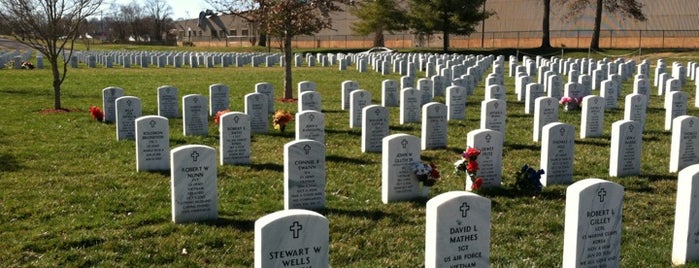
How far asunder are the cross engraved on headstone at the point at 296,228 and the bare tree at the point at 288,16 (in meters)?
14.9

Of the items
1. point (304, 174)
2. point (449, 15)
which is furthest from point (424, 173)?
point (449, 15)

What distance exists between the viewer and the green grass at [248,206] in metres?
6.73

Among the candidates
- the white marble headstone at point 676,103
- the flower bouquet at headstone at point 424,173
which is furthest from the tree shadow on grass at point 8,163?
the white marble headstone at point 676,103

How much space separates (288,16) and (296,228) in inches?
591

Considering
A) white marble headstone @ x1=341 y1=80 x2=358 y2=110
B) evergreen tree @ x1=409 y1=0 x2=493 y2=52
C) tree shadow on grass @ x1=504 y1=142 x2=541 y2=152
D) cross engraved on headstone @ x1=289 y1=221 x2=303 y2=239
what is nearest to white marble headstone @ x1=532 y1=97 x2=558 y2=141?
tree shadow on grass @ x1=504 y1=142 x2=541 y2=152

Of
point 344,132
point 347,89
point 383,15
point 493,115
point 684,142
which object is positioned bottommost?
point 344,132

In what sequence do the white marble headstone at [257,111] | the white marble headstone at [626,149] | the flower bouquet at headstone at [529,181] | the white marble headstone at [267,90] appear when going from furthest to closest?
the white marble headstone at [267,90] → the white marble headstone at [257,111] → the white marble headstone at [626,149] → the flower bouquet at headstone at [529,181]

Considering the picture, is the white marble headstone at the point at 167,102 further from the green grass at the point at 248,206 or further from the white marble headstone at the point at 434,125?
the white marble headstone at the point at 434,125

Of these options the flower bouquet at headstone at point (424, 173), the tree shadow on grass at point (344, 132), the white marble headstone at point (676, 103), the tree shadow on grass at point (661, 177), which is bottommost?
the tree shadow on grass at point (661, 177)

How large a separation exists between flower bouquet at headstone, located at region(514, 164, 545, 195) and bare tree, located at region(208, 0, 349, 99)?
11284 mm

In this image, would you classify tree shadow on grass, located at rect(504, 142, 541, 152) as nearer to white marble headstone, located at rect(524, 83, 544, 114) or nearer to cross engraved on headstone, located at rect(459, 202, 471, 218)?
white marble headstone, located at rect(524, 83, 544, 114)

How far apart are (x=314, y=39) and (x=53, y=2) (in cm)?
6823

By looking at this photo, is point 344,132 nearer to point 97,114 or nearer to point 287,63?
point 97,114

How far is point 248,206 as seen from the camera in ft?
27.9
